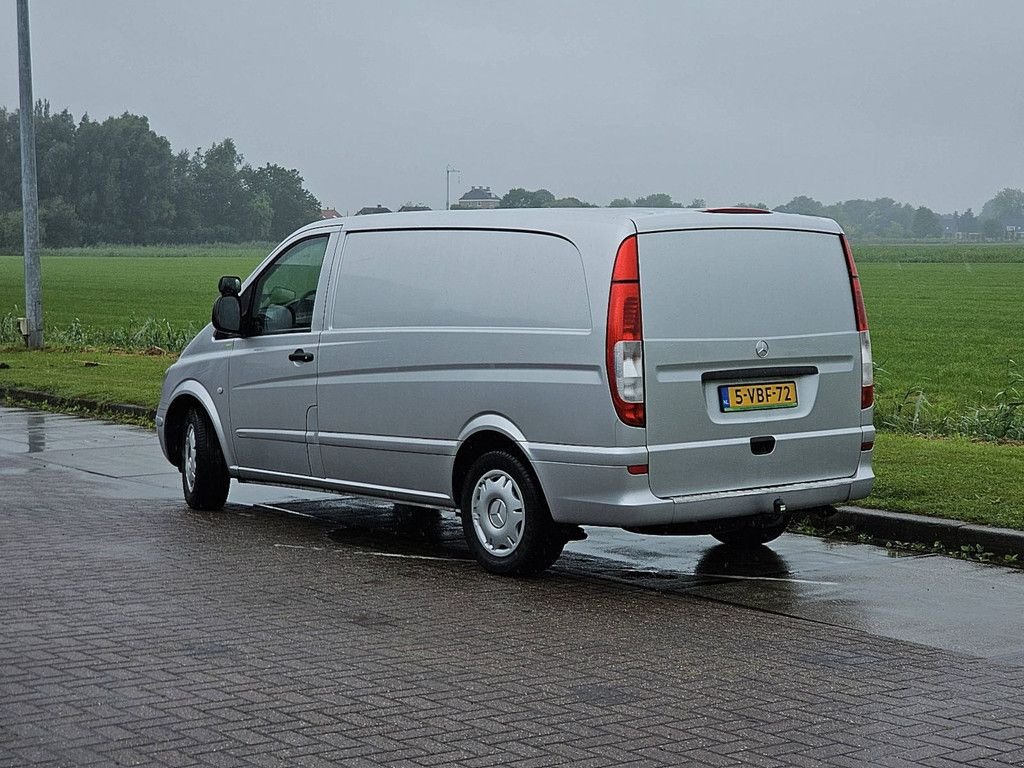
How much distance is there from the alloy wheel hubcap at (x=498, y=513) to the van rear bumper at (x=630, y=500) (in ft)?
0.79

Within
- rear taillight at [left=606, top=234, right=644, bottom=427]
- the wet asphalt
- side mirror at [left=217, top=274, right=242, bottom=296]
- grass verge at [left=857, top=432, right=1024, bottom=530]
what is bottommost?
the wet asphalt

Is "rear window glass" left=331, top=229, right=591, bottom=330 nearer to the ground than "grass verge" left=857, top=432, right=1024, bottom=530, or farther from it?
farther from it

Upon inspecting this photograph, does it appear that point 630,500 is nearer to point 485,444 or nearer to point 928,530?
point 485,444

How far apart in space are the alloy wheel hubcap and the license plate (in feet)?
3.78

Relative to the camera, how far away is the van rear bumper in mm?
7727

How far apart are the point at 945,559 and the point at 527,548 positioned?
244 cm

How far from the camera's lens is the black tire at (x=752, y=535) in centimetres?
919

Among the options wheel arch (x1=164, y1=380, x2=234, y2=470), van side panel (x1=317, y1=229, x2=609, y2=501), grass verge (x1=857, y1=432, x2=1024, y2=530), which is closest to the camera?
van side panel (x1=317, y1=229, x2=609, y2=501)

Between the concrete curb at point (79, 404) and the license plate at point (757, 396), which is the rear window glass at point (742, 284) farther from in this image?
the concrete curb at point (79, 404)

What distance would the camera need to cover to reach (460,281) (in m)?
8.65

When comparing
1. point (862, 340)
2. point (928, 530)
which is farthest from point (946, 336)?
point (862, 340)

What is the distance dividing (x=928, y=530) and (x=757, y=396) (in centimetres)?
179

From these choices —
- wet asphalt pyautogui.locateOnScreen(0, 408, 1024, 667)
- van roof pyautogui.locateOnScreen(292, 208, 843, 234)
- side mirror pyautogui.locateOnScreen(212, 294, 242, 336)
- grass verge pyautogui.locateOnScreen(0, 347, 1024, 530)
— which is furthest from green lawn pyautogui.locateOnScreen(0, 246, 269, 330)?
van roof pyautogui.locateOnScreen(292, 208, 843, 234)

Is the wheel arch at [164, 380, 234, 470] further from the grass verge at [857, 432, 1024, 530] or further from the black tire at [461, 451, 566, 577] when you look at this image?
the grass verge at [857, 432, 1024, 530]
